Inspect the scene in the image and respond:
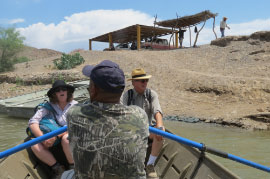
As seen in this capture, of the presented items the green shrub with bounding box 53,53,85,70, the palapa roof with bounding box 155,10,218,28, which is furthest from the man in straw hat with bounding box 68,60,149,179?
the palapa roof with bounding box 155,10,218,28

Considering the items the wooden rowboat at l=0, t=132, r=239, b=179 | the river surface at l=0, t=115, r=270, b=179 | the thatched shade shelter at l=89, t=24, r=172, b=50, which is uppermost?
the thatched shade shelter at l=89, t=24, r=172, b=50

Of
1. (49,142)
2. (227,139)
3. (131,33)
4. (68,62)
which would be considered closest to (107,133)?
(49,142)

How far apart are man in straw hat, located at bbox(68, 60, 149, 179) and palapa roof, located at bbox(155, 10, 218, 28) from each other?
2006cm

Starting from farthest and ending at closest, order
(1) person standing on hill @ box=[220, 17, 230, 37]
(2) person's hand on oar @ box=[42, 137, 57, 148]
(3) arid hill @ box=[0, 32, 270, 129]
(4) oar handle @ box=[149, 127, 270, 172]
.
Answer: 1. (1) person standing on hill @ box=[220, 17, 230, 37]
2. (3) arid hill @ box=[0, 32, 270, 129]
3. (2) person's hand on oar @ box=[42, 137, 57, 148]
4. (4) oar handle @ box=[149, 127, 270, 172]

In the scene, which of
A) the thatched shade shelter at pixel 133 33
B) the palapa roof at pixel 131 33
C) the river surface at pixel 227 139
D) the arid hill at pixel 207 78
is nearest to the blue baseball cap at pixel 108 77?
the river surface at pixel 227 139

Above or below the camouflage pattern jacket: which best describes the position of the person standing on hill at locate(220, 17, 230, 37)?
above

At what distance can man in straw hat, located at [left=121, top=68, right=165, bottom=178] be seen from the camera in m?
3.72

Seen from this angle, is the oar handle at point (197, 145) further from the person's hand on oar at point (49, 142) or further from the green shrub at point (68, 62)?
the green shrub at point (68, 62)

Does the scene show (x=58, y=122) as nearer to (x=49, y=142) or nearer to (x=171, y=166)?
(x=49, y=142)

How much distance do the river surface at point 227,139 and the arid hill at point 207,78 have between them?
842mm

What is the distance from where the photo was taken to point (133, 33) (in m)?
23.4

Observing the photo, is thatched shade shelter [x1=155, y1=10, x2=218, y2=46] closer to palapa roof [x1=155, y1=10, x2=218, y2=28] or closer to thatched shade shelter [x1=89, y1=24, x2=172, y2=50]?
palapa roof [x1=155, y1=10, x2=218, y2=28]

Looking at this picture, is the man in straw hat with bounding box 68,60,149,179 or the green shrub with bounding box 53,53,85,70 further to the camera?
the green shrub with bounding box 53,53,85,70

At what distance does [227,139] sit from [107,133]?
6.54 metres
